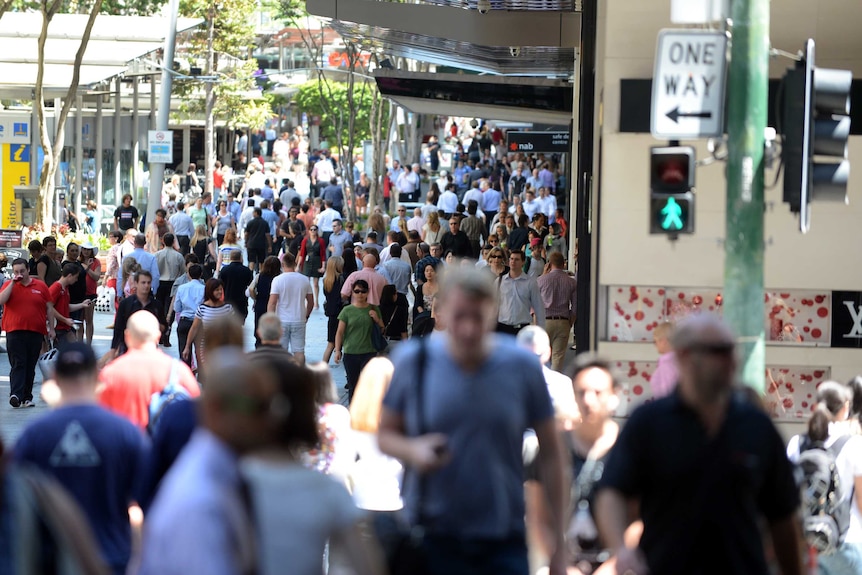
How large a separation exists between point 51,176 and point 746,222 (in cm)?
2775

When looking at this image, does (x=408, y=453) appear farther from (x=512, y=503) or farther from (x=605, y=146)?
(x=605, y=146)

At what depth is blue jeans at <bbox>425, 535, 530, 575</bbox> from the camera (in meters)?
5.04

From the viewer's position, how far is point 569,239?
90.1 ft

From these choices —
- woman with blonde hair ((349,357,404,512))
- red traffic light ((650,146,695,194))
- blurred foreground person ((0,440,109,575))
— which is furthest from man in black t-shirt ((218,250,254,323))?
blurred foreground person ((0,440,109,575))

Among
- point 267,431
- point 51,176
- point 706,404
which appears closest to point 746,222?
point 706,404

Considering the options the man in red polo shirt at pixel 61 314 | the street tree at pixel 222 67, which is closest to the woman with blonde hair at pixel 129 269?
the man in red polo shirt at pixel 61 314

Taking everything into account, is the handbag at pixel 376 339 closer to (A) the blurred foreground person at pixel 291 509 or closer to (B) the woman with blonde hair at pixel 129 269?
(B) the woman with blonde hair at pixel 129 269

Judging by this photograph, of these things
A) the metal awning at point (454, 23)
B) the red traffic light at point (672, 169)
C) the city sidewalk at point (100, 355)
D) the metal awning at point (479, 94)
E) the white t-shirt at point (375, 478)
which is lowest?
the city sidewalk at point (100, 355)

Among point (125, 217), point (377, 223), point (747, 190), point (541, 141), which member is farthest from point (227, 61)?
point (747, 190)

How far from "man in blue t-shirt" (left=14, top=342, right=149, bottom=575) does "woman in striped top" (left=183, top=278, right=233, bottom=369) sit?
900cm

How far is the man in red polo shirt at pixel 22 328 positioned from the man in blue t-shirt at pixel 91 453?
33.0 feet

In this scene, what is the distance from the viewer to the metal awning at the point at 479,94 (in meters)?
25.5

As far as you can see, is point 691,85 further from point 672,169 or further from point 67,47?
point 67,47

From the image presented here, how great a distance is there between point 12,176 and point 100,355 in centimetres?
2116
